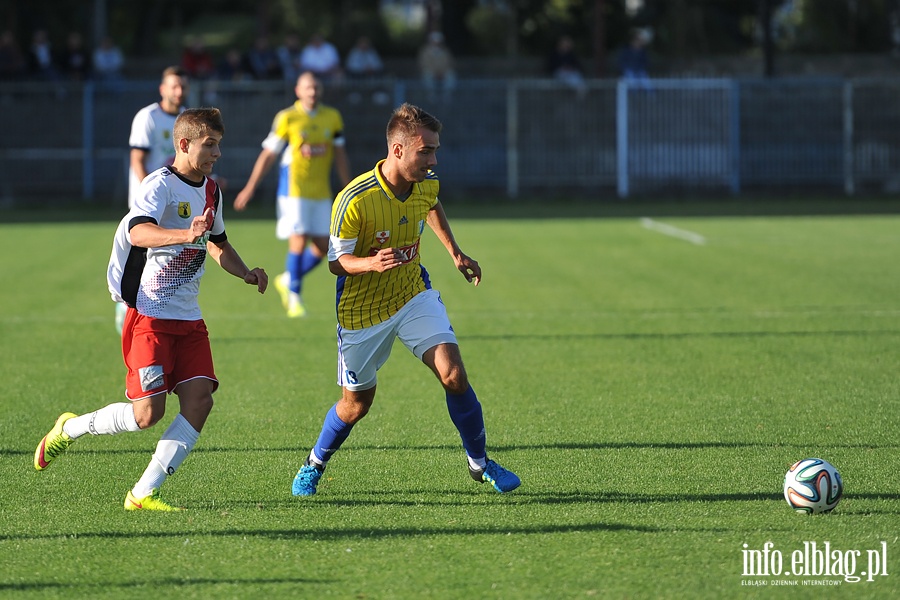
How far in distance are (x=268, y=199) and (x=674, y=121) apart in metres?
10.1

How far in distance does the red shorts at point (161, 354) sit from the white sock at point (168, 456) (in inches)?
7.9

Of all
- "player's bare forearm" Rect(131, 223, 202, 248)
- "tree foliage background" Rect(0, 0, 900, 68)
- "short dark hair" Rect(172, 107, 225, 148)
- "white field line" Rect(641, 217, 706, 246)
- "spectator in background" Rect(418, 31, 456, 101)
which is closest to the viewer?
"player's bare forearm" Rect(131, 223, 202, 248)

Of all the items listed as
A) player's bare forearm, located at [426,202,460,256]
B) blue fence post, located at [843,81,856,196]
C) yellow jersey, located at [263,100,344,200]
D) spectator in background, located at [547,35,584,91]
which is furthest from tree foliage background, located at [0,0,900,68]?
player's bare forearm, located at [426,202,460,256]

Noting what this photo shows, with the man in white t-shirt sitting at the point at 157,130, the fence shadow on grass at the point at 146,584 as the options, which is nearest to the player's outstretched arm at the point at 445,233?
the fence shadow on grass at the point at 146,584

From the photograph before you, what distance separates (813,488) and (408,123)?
93.1 inches

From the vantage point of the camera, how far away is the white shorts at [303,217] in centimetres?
1220

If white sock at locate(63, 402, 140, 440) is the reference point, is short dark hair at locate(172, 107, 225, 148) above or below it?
above

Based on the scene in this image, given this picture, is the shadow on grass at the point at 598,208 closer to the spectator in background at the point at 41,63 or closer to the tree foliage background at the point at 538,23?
the spectator in background at the point at 41,63

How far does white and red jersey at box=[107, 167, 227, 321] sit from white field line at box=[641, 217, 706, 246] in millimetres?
13790

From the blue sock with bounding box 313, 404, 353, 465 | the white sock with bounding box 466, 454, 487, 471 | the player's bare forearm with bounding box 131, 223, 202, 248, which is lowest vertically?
the white sock with bounding box 466, 454, 487, 471

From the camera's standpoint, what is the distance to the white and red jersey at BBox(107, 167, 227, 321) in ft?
18.0

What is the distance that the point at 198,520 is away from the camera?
525 cm

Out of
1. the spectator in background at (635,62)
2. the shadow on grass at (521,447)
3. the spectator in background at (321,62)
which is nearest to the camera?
the shadow on grass at (521,447)

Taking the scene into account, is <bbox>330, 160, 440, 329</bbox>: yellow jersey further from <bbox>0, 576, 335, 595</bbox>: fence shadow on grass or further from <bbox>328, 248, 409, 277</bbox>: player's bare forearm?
<bbox>0, 576, 335, 595</bbox>: fence shadow on grass
